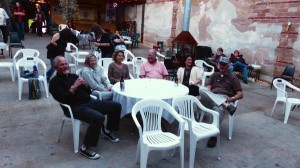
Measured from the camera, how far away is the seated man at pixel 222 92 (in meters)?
3.64

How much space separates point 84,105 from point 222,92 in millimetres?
2097

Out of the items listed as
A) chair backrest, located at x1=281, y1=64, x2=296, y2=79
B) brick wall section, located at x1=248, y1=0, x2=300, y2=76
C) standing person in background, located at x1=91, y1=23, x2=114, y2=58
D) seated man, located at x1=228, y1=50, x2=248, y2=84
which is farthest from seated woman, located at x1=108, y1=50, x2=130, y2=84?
brick wall section, located at x1=248, y1=0, x2=300, y2=76

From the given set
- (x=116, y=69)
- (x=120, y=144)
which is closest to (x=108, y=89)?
(x=116, y=69)

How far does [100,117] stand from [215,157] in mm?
1553

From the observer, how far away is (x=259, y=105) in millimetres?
5715

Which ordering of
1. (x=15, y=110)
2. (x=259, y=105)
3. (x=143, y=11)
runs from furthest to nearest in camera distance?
(x=143, y=11)
(x=259, y=105)
(x=15, y=110)

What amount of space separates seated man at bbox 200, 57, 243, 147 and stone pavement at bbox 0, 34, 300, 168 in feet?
1.59

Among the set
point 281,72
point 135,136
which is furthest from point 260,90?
point 135,136

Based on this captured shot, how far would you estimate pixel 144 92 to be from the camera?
354 cm

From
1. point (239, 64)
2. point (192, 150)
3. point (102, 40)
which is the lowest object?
point (192, 150)

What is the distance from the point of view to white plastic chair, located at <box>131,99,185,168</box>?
103 inches

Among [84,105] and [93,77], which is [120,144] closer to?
[84,105]

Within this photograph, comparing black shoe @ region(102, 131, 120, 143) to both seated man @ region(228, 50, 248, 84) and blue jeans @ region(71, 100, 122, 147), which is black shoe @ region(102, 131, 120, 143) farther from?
seated man @ region(228, 50, 248, 84)

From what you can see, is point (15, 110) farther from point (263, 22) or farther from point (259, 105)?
point (263, 22)
